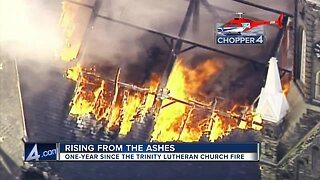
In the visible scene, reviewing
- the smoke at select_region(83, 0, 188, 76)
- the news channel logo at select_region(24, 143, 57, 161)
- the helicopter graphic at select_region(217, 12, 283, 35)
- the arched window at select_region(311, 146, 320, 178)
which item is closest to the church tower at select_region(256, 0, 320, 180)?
the arched window at select_region(311, 146, 320, 178)

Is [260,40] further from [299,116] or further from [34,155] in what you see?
[34,155]

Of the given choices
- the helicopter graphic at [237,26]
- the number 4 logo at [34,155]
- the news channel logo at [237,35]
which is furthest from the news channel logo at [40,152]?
the helicopter graphic at [237,26]

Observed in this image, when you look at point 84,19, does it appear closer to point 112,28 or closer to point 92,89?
point 112,28

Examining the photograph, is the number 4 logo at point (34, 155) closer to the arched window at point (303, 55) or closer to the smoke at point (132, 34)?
the smoke at point (132, 34)

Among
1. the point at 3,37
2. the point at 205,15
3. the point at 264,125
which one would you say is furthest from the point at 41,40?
the point at 264,125

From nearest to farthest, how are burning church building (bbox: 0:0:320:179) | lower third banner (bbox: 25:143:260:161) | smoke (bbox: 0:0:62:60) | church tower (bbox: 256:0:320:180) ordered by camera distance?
1. church tower (bbox: 256:0:320:180)
2. burning church building (bbox: 0:0:320:179)
3. smoke (bbox: 0:0:62:60)
4. lower third banner (bbox: 25:143:260:161)

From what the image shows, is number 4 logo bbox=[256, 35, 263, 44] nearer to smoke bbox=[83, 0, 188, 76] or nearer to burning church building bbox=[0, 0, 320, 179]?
burning church building bbox=[0, 0, 320, 179]

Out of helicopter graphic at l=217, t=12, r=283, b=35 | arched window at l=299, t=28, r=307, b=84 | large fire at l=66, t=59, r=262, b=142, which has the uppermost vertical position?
helicopter graphic at l=217, t=12, r=283, b=35
